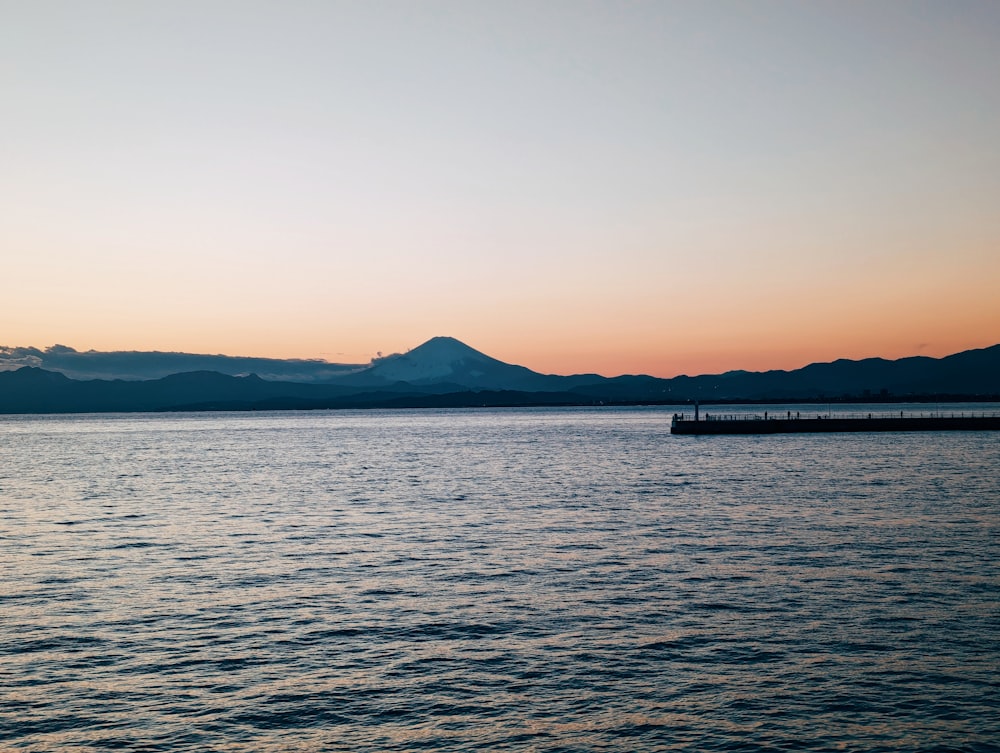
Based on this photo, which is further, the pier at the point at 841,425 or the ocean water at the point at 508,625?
the pier at the point at 841,425

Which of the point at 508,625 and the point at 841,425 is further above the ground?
the point at 841,425

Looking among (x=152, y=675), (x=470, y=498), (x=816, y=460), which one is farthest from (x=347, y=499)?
(x=816, y=460)

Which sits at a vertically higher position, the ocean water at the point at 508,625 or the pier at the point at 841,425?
the pier at the point at 841,425

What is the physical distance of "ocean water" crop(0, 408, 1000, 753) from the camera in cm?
1658

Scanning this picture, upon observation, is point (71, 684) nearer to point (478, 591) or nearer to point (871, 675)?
point (478, 591)

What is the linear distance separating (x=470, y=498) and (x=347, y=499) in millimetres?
9129

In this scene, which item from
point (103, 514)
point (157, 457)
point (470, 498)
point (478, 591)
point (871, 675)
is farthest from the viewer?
point (157, 457)

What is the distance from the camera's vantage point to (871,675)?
19.2 m

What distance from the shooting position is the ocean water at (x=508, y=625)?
1658 cm

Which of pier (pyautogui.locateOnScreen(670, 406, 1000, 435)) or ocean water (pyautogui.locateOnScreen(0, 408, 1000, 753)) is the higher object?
pier (pyautogui.locateOnScreen(670, 406, 1000, 435))

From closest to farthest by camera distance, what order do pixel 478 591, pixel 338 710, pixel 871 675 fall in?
pixel 338 710, pixel 871 675, pixel 478 591

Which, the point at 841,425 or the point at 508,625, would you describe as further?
the point at 841,425

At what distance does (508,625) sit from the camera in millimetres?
23969

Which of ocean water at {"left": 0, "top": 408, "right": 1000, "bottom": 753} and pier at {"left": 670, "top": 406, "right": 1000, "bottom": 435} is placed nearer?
ocean water at {"left": 0, "top": 408, "right": 1000, "bottom": 753}
